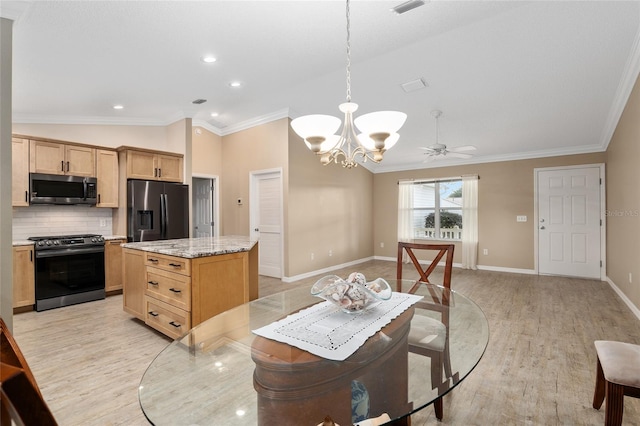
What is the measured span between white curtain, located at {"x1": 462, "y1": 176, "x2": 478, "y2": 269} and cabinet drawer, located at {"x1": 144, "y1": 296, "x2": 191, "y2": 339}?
5749 millimetres

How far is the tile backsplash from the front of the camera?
3.99 meters

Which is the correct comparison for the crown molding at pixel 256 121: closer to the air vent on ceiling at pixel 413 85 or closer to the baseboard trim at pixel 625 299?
the air vent on ceiling at pixel 413 85

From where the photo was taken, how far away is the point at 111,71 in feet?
11.1

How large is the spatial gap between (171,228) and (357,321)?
4158 millimetres

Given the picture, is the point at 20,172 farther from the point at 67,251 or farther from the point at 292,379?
the point at 292,379

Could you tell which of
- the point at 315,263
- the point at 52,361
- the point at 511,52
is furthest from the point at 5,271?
the point at 511,52

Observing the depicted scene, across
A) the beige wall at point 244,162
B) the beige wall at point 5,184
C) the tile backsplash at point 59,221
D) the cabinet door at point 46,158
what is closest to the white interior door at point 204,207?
the beige wall at point 244,162

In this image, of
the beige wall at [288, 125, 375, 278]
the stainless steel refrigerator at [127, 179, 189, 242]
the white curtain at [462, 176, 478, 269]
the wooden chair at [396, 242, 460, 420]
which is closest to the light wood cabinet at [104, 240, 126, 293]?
the stainless steel refrigerator at [127, 179, 189, 242]

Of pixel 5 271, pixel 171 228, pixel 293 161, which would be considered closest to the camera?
pixel 5 271

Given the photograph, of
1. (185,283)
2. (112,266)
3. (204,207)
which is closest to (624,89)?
(185,283)

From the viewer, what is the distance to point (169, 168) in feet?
16.1

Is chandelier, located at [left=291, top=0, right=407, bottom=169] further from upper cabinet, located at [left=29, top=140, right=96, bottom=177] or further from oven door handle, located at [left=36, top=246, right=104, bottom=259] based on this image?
upper cabinet, located at [left=29, top=140, right=96, bottom=177]

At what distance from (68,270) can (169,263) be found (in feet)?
6.96

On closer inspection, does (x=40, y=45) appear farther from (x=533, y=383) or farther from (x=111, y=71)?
(x=533, y=383)
